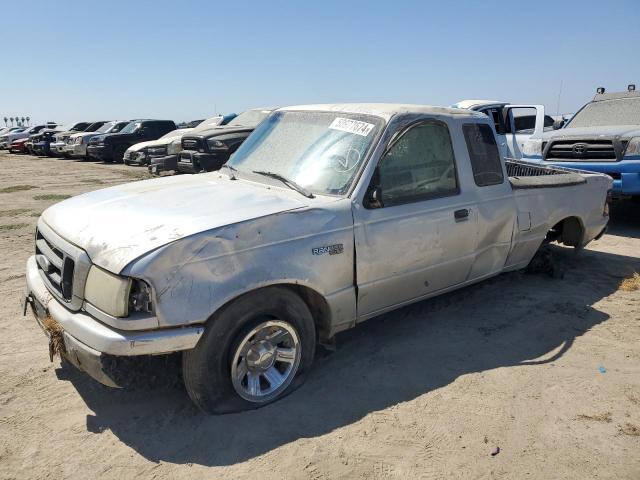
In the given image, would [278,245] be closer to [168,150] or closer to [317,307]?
[317,307]

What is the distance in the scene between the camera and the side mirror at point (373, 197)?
3.34m

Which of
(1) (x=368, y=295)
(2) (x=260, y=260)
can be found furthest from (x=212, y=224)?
(1) (x=368, y=295)

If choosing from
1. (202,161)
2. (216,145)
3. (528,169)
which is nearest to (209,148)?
(216,145)

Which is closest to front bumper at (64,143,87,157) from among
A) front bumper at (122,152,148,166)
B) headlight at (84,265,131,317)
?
front bumper at (122,152,148,166)

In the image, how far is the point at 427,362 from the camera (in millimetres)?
3668

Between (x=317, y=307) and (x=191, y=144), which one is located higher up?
(x=191, y=144)

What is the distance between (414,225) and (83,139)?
21.0 meters

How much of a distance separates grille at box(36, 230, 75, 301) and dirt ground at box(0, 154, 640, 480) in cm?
75

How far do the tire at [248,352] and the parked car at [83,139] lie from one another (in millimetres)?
20505

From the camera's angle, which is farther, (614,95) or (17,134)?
(17,134)

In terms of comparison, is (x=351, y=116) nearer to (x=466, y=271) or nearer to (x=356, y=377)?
(x=466, y=271)

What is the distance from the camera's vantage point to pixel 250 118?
13547mm

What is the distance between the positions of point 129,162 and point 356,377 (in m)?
15.5

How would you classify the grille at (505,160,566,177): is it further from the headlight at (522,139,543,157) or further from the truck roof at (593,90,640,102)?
the truck roof at (593,90,640,102)
